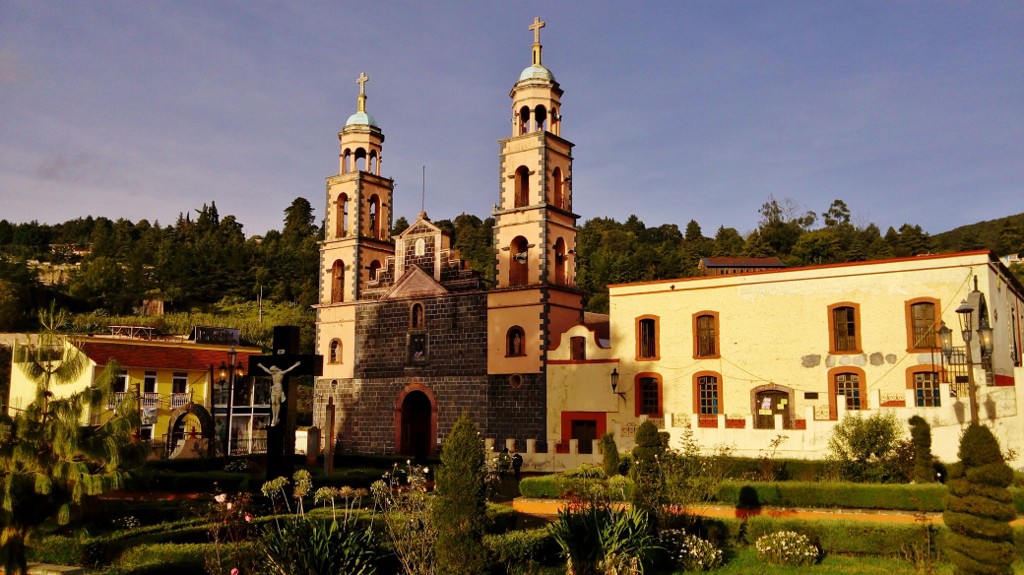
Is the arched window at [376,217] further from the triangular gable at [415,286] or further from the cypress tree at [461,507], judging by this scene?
the cypress tree at [461,507]

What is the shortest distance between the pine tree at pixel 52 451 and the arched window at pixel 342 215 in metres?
29.5

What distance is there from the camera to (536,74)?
117ft

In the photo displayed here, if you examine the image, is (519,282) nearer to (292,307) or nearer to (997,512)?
(997,512)

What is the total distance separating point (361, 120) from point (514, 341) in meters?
15.2

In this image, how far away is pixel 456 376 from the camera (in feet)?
116

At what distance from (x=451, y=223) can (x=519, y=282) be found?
246ft

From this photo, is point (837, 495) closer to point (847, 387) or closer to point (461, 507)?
point (847, 387)

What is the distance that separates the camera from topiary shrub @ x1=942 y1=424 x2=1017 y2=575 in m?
11.8

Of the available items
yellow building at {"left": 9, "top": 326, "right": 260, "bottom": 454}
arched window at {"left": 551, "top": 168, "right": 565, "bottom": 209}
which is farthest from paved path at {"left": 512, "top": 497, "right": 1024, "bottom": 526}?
yellow building at {"left": 9, "top": 326, "right": 260, "bottom": 454}

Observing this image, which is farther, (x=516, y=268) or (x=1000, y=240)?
(x=1000, y=240)

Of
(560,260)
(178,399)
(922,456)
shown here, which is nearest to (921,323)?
(922,456)

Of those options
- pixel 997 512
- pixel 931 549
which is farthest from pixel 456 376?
pixel 997 512

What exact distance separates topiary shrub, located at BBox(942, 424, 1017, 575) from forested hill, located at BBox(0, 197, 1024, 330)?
51.9m

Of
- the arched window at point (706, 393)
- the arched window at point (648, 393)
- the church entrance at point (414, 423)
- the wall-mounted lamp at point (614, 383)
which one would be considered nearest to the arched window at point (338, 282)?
the church entrance at point (414, 423)
